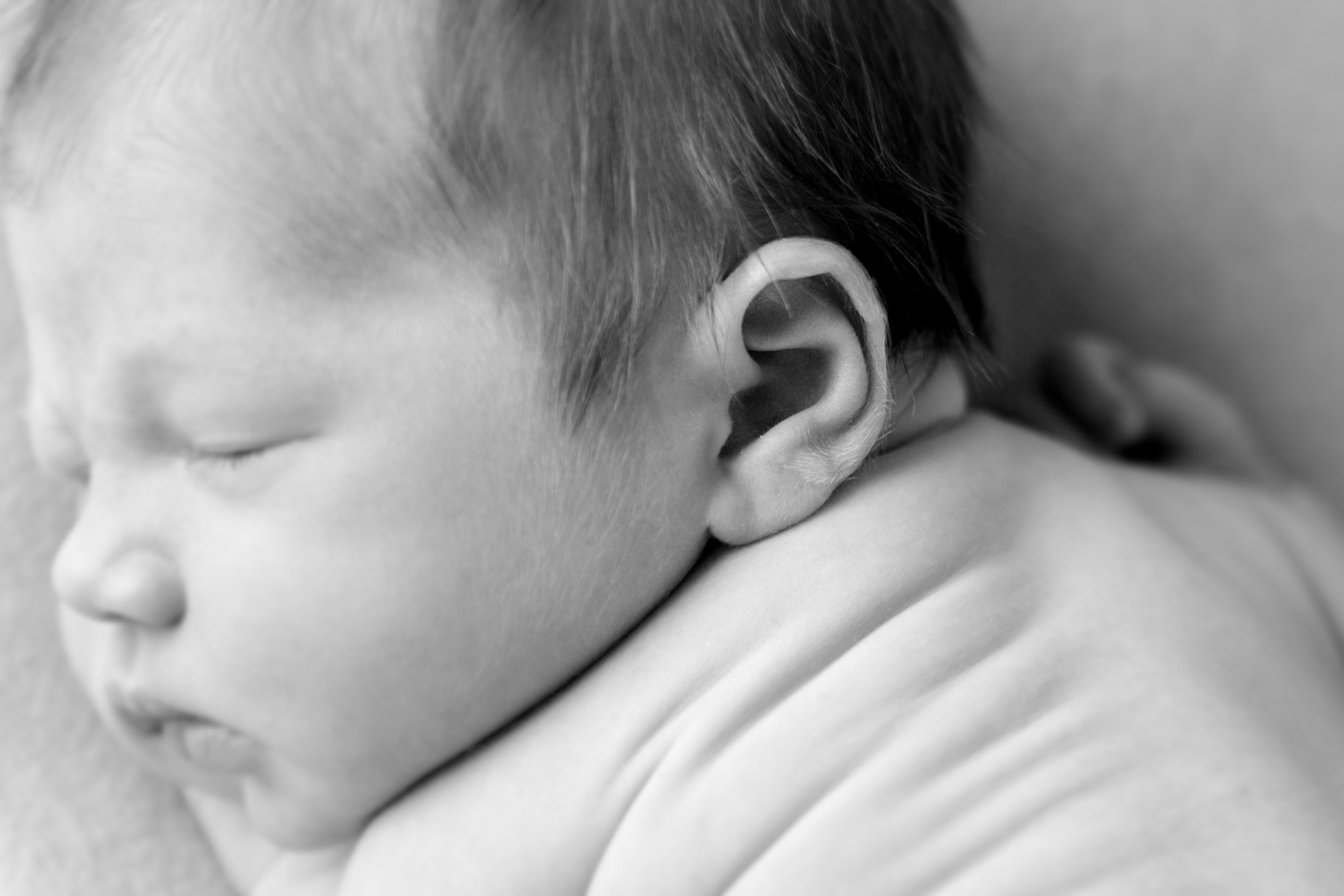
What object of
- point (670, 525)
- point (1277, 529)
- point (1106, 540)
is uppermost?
point (670, 525)

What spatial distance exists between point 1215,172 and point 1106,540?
60 centimetres

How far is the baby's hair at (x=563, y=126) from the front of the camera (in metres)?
0.81

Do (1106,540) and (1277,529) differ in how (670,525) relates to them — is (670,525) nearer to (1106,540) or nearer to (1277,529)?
(1106,540)

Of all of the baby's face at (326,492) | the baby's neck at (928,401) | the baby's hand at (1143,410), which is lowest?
the baby's hand at (1143,410)

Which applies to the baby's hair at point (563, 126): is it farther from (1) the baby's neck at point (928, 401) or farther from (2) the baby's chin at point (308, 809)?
(2) the baby's chin at point (308, 809)

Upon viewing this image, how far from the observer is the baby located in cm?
82

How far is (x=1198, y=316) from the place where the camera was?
1.42 m

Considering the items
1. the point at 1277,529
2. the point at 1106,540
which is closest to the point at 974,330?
the point at 1106,540

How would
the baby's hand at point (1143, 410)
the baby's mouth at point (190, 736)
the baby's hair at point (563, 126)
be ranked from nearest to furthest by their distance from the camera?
the baby's hair at point (563, 126), the baby's mouth at point (190, 736), the baby's hand at point (1143, 410)

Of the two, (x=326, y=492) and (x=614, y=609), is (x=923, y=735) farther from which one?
(x=326, y=492)

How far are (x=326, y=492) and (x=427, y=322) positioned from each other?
0.40 ft

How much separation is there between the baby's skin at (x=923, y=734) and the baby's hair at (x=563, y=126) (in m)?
0.18

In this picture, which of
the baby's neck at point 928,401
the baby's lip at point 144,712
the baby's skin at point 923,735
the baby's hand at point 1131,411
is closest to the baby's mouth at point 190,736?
the baby's lip at point 144,712

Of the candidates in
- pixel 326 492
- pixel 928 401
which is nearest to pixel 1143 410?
pixel 928 401
